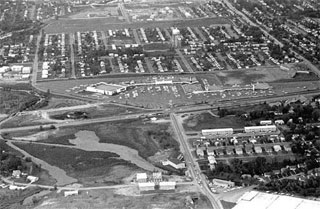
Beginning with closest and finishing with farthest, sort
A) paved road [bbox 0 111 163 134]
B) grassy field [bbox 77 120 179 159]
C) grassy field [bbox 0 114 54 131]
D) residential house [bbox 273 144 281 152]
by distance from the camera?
residential house [bbox 273 144 281 152] → grassy field [bbox 77 120 179 159] → paved road [bbox 0 111 163 134] → grassy field [bbox 0 114 54 131]

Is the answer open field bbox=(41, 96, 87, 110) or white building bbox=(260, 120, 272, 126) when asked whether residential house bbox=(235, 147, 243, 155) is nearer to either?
white building bbox=(260, 120, 272, 126)

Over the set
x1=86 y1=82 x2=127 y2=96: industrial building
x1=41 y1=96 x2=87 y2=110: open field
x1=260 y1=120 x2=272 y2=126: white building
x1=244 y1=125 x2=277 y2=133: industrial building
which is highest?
x1=244 y1=125 x2=277 y2=133: industrial building

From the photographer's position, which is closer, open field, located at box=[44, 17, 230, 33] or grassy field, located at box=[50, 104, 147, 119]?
grassy field, located at box=[50, 104, 147, 119]

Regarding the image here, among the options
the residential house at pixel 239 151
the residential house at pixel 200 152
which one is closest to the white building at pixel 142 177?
the residential house at pixel 200 152

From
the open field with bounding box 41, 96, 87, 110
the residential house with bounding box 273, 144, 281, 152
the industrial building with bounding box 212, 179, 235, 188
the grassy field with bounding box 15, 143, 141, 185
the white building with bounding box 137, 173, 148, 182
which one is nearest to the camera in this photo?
the industrial building with bounding box 212, 179, 235, 188

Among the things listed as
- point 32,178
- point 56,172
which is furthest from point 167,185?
point 32,178

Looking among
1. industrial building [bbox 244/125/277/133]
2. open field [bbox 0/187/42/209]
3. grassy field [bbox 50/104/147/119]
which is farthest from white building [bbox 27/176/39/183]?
industrial building [bbox 244/125/277/133]

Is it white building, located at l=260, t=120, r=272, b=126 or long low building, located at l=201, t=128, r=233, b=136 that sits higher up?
long low building, located at l=201, t=128, r=233, b=136
